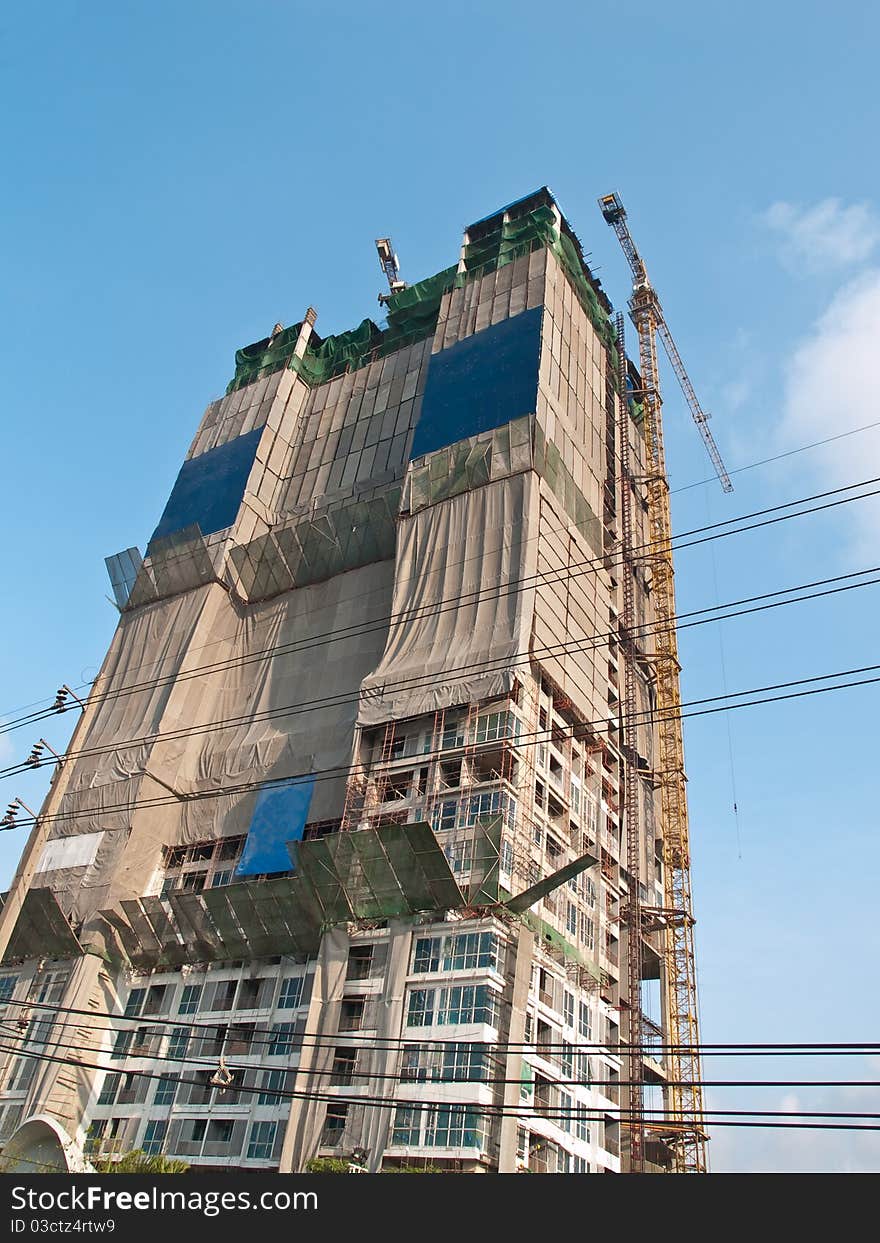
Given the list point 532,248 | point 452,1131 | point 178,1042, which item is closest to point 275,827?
point 178,1042

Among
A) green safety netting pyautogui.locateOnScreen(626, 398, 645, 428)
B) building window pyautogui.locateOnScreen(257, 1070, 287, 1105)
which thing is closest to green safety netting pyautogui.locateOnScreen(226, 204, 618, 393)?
green safety netting pyautogui.locateOnScreen(626, 398, 645, 428)

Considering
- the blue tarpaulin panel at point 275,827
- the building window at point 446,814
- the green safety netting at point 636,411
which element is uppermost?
the green safety netting at point 636,411

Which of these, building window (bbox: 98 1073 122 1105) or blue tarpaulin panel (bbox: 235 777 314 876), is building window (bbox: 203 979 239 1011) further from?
blue tarpaulin panel (bbox: 235 777 314 876)

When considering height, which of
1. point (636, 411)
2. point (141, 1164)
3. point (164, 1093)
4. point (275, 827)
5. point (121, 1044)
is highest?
point (636, 411)

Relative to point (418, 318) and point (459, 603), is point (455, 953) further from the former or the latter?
point (418, 318)

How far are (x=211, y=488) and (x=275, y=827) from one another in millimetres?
39665

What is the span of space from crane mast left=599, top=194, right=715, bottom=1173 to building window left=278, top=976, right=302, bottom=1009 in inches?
848

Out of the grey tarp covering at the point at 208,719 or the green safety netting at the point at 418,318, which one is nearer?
the grey tarp covering at the point at 208,719

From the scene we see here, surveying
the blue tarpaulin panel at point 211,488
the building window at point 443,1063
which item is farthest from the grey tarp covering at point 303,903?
the blue tarpaulin panel at point 211,488

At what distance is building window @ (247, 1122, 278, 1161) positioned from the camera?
4816cm

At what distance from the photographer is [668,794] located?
8400 centimetres

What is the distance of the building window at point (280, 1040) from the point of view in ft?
169

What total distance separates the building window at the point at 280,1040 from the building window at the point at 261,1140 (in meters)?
3.54

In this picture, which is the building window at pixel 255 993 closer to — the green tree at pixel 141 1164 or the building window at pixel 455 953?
the green tree at pixel 141 1164
